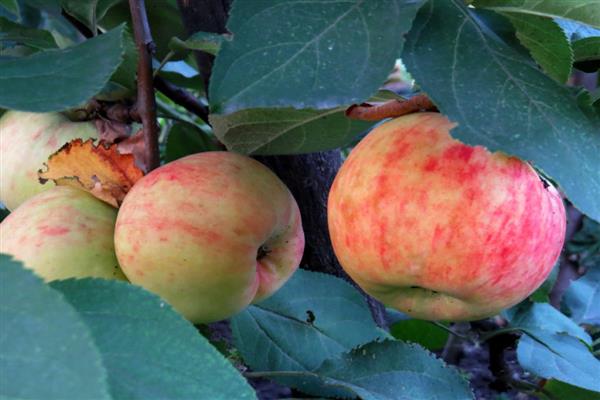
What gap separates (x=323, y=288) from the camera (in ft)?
3.12

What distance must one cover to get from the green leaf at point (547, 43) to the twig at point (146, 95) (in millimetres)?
374

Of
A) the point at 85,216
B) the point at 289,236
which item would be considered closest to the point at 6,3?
the point at 85,216

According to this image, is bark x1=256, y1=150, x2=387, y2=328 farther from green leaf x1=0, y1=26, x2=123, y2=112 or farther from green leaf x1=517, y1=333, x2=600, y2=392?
green leaf x1=0, y1=26, x2=123, y2=112

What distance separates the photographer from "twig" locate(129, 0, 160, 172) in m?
0.78

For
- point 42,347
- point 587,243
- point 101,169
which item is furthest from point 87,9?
point 587,243

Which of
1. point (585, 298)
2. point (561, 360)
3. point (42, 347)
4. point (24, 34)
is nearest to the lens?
point (42, 347)

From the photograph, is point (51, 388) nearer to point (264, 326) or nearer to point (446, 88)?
point (446, 88)

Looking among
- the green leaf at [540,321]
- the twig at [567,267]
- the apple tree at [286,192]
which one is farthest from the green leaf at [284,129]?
the twig at [567,267]

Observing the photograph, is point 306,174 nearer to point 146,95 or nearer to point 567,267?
point 146,95

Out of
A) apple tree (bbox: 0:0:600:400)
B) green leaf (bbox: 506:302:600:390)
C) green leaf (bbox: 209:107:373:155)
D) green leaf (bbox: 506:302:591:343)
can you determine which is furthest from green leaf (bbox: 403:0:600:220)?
green leaf (bbox: 506:302:591:343)

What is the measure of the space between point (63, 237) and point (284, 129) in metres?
0.24

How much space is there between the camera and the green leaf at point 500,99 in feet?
1.75

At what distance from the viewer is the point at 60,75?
0.54 metres

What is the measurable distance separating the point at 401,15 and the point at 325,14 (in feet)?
0.18
